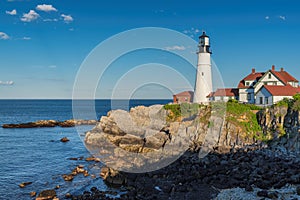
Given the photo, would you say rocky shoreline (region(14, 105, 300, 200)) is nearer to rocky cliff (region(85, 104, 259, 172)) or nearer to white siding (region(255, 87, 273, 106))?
rocky cliff (region(85, 104, 259, 172))

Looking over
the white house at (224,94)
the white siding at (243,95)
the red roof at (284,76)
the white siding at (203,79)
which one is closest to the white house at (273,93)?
the red roof at (284,76)

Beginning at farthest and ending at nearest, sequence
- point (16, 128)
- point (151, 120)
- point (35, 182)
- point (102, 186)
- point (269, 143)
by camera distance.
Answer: point (16, 128), point (151, 120), point (269, 143), point (35, 182), point (102, 186)

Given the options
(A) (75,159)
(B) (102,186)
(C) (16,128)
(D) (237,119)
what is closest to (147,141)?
(A) (75,159)

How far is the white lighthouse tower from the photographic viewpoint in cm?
3750

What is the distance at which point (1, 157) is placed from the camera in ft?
97.8

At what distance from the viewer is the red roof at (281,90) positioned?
32438mm

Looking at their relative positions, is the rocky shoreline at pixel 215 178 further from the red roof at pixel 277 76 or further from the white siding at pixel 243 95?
the white siding at pixel 243 95

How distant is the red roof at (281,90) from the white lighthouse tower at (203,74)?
6.87m

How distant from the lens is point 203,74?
37.7m

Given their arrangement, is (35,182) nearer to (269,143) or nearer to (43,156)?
(43,156)

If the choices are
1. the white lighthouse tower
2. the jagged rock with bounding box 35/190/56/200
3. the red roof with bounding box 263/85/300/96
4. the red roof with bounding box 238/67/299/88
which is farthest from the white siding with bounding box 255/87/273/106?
the jagged rock with bounding box 35/190/56/200

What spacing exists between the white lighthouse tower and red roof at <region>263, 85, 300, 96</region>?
687cm

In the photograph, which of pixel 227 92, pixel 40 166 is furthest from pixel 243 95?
pixel 40 166

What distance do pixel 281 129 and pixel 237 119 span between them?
4.34 metres
